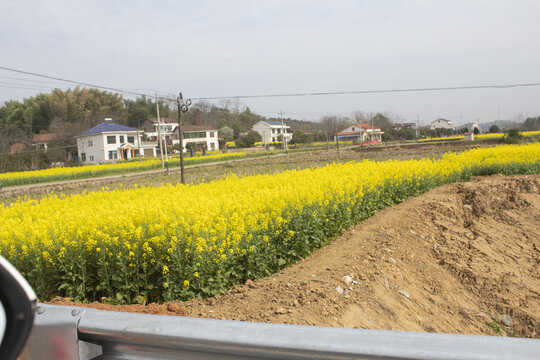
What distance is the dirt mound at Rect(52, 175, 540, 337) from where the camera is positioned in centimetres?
475

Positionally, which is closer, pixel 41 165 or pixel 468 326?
pixel 468 326

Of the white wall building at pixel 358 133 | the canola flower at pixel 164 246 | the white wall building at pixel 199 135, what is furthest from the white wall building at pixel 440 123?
the canola flower at pixel 164 246

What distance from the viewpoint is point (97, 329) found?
1548mm

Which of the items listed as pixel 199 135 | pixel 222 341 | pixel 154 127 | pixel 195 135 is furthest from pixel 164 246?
pixel 154 127

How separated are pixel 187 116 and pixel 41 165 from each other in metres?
50.7

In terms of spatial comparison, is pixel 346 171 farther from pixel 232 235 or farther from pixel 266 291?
pixel 266 291

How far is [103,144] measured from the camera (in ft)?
200

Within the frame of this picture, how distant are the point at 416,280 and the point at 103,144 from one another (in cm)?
6026

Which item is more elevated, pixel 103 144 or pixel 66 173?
pixel 103 144

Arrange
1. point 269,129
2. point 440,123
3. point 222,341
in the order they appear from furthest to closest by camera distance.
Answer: point 440,123 → point 269,129 → point 222,341

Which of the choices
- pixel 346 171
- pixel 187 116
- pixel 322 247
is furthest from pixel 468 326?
pixel 187 116

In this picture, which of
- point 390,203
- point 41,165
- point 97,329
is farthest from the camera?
point 41,165

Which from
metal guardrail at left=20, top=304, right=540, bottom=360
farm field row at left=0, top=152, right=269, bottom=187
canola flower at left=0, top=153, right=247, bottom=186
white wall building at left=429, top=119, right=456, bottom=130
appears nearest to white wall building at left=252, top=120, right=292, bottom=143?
white wall building at left=429, top=119, right=456, bottom=130

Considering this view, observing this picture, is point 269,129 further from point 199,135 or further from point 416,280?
point 416,280
